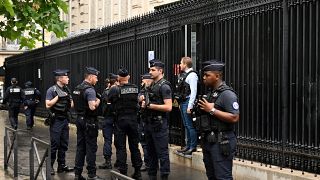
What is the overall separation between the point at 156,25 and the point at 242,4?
367 centimetres

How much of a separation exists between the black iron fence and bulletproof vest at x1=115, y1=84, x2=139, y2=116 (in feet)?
5.96

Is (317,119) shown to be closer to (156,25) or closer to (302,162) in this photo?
(302,162)

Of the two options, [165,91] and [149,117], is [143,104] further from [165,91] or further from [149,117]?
[165,91]

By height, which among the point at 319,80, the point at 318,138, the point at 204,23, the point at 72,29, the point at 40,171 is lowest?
the point at 40,171

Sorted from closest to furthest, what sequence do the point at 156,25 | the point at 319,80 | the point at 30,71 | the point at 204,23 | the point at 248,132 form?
1. the point at 319,80
2. the point at 248,132
3. the point at 204,23
4. the point at 156,25
5. the point at 30,71

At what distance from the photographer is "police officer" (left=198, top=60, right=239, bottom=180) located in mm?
6602

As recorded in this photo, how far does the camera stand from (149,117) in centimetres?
928

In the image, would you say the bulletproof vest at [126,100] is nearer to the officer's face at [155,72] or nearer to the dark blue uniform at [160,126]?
the dark blue uniform at [160,126]

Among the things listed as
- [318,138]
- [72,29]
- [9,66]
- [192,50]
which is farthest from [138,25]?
[72,29]

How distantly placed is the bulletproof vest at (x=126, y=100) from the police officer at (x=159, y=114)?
489mm

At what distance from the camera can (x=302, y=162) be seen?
8531 mm

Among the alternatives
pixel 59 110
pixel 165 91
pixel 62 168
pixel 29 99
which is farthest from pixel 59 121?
pixel 29 99

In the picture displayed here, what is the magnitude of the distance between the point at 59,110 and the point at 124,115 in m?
1.87

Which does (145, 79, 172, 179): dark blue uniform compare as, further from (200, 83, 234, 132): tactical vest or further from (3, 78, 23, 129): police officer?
(3, 78, 23, 129): police officer
